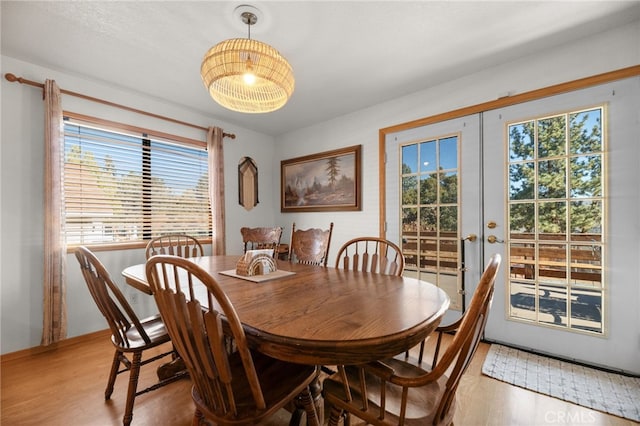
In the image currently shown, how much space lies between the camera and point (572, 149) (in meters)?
2.12

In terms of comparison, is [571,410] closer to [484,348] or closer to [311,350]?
[484,348]

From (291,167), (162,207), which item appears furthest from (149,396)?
(291,167)

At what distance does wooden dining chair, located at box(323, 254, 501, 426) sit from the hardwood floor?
71 cm

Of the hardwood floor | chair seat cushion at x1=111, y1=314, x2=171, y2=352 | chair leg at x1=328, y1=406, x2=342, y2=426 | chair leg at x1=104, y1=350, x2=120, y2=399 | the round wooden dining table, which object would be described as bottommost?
the hardwood floor

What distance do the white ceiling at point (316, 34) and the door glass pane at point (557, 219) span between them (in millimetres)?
693

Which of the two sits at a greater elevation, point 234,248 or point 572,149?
point 572,149

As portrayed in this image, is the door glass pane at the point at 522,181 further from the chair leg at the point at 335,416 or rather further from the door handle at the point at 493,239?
the chair leg at the point at 335,416

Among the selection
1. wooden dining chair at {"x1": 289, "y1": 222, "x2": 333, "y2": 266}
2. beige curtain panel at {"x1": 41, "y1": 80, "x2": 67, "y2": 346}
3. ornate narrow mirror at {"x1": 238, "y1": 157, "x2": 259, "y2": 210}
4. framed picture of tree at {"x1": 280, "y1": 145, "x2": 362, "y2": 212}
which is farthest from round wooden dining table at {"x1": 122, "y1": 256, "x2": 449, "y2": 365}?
ornate narrow mirror at {"x1": 238, "y1": 157, "x2": 259, "y2": 210}

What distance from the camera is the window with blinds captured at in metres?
2.55

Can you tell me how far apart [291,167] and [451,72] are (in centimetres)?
236

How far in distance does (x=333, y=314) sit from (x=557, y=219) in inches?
85.6

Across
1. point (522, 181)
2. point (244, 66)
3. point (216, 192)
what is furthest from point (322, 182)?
point (244, 66)

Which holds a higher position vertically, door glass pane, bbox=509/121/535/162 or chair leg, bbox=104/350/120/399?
door glass pane, bbox=509/121/535/162

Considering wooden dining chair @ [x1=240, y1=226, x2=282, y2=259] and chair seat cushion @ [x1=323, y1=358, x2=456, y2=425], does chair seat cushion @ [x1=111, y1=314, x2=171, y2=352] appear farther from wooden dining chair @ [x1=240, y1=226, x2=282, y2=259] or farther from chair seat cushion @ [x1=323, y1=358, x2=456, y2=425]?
wooden dining chair @ [x1=240, y1=226, x2=282, y2=259]
